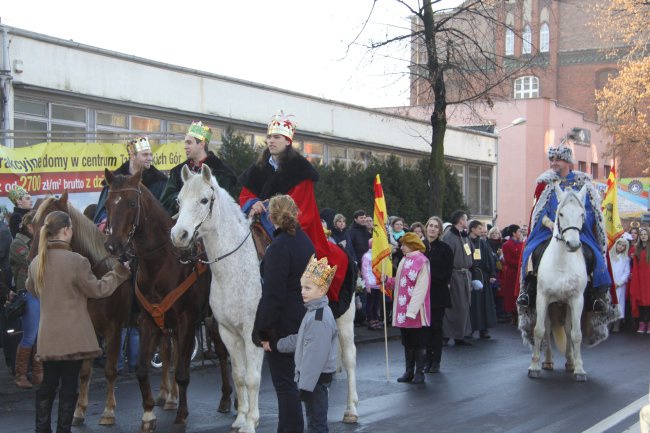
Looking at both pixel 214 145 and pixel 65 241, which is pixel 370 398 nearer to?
pixel 65 241

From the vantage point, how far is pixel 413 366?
11266 millimetres

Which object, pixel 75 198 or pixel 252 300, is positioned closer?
pixel 252 300

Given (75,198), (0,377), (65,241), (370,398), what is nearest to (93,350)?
(65,241)

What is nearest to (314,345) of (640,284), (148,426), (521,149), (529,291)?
(148,426)

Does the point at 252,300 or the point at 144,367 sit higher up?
the point at 252,300

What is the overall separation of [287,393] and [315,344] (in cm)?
64

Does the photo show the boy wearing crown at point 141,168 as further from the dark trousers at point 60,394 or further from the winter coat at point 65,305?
the dark trousers at point 60,394

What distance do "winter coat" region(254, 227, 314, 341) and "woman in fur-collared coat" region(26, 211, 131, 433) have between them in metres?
1.45

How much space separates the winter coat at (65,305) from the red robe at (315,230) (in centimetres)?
202

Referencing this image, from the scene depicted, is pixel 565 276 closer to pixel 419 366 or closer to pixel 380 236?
pixel 419 366

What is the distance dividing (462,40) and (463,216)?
6.11 meters

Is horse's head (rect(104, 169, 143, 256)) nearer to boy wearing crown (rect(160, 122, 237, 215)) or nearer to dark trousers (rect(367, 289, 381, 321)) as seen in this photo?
boy wearing crown (rect(160, 122, 237, 215))

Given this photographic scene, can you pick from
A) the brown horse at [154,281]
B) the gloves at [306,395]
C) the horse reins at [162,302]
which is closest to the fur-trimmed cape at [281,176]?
the brown horse at [154,281]

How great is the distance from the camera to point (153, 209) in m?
8.41
